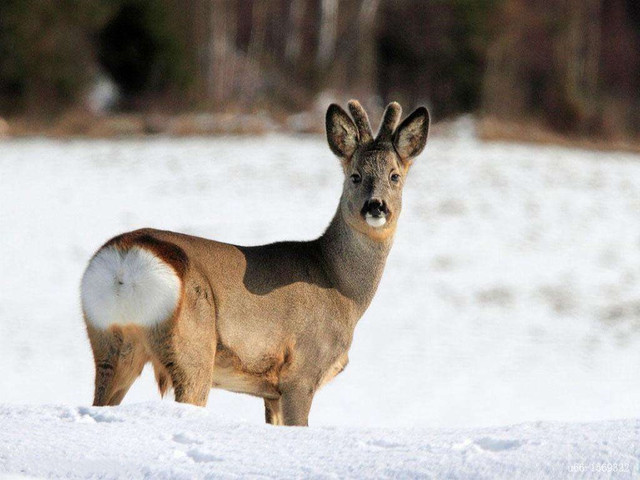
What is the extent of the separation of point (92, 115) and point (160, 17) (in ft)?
14.9

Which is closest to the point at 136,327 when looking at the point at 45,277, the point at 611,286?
the point at 45,277

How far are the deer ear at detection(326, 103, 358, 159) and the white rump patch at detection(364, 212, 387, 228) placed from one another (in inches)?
20.9

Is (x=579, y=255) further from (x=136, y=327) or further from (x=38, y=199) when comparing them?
(x=136, y=327)

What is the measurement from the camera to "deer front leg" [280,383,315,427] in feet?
20.4

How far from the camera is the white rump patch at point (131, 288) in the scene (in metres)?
5.50

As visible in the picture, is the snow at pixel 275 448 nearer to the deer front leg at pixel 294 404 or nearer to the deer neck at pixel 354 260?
the deer front leg at pixel 294 404

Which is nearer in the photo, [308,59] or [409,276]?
[409,276]

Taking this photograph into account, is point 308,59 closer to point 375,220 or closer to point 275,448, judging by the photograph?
point 375,220

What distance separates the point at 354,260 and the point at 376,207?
508 millimetres

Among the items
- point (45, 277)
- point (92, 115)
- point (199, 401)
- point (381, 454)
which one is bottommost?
point (381, 454)

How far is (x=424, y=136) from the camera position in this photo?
691 centimetres

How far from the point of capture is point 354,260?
686cm

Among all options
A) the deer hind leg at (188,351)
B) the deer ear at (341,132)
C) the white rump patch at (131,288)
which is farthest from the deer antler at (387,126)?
the white rump patch at (131,288)

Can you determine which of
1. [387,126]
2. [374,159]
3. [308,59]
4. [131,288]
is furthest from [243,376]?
[308,59]
